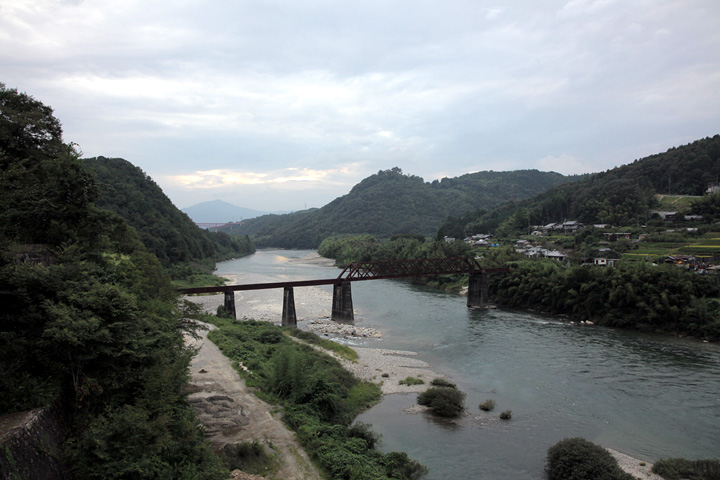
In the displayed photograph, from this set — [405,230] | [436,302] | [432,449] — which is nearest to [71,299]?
[432,449]

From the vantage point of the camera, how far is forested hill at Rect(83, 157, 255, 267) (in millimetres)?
68750

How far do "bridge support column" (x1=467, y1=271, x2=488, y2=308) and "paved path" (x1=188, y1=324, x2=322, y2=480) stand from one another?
116 ft

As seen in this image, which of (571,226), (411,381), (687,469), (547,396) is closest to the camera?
(687,469)

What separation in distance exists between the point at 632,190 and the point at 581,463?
85584 mm

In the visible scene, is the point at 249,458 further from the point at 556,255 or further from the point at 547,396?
the point at 556,255

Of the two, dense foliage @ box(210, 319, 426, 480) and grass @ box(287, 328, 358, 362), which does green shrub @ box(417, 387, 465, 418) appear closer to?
dense foliage @ box(210, 319, 426, 480)

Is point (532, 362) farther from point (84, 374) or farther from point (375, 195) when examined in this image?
point (375, 195)

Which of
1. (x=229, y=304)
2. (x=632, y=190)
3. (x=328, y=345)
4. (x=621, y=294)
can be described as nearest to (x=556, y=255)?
(x=621, y=294)

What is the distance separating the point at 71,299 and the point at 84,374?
1.69 metres

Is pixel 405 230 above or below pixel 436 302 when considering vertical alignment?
above

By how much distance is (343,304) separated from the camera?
42281 mm

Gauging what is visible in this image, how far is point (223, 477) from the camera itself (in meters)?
10.9

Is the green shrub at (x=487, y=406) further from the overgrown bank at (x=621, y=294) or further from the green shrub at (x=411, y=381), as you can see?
the overgrown bank at (x=621, y=294)

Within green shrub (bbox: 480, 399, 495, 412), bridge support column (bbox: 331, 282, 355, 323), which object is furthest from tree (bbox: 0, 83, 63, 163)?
bridge support column (bbox: 331, 282, 355, 323)
